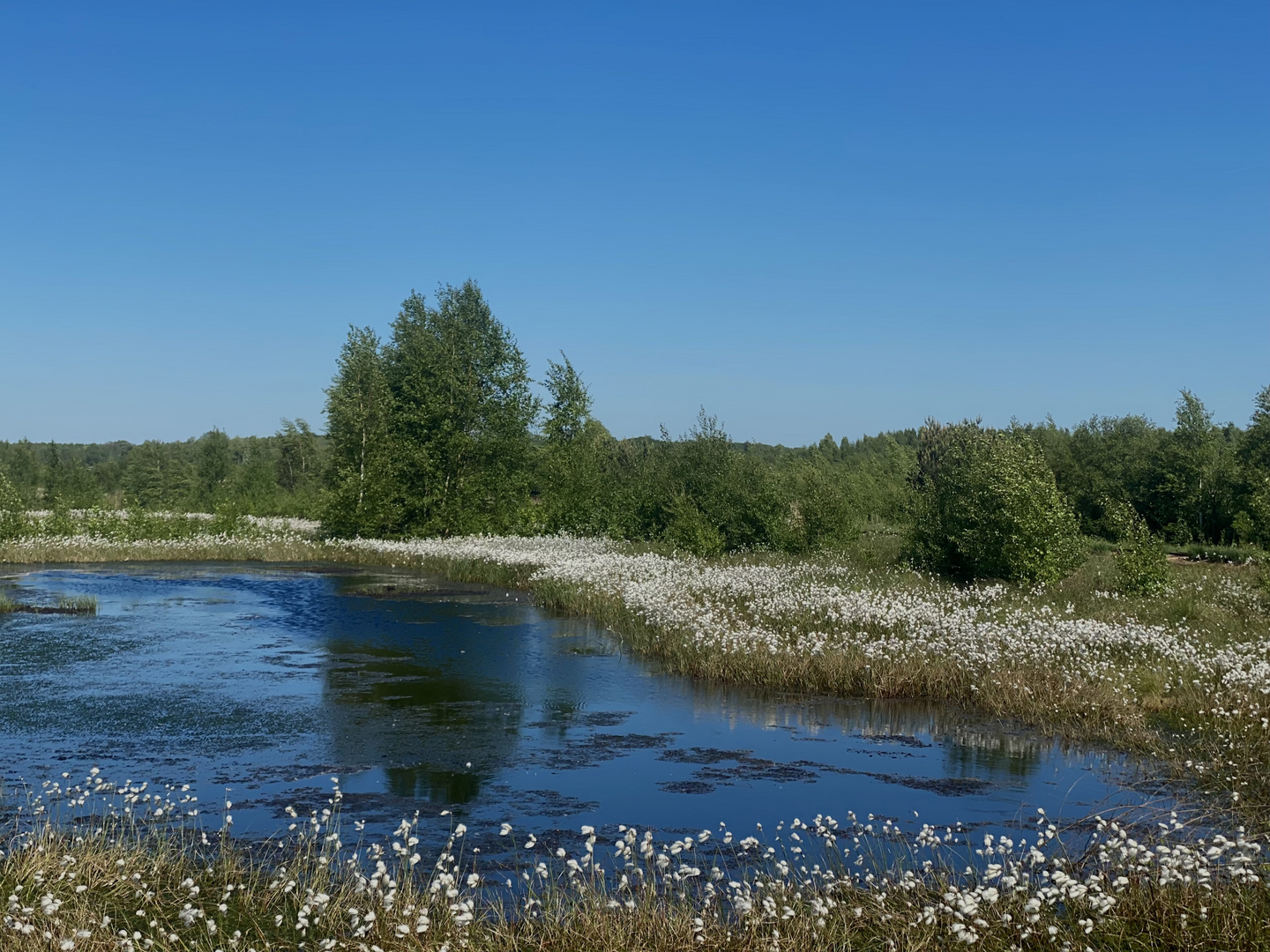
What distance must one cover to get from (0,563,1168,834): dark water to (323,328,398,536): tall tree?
808 inches

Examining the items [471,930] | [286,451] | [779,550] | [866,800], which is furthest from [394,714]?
[286,451]

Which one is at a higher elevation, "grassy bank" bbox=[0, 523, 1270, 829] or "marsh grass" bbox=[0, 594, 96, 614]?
"grassy bank" bbox=[0, 523, 1270, 829]

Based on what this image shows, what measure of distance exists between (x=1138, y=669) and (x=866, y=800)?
6.68 meters

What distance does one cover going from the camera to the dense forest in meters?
27.8

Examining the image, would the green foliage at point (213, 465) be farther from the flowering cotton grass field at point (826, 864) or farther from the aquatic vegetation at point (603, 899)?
the aquatic vegetation at point (603, 899)

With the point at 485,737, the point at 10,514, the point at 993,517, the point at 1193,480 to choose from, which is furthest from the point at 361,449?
the point at 1193,480

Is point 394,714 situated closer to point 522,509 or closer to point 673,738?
point 673,738

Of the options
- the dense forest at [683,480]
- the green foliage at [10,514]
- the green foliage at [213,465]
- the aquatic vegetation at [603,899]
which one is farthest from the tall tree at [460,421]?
the aquatic vegetation at [603,899]

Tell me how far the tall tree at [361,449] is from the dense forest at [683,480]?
0.30ft

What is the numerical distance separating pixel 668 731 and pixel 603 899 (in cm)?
693

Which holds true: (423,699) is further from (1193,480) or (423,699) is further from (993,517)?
(1193,480)

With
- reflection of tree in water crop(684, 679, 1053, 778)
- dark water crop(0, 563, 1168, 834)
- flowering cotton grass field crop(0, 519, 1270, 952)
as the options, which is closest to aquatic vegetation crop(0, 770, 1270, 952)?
flowering cotton grass field crop(0, 519, 1270, 952)

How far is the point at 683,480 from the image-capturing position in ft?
121

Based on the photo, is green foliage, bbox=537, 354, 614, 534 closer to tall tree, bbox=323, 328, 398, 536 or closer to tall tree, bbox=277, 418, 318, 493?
tall tree, bbox=323, 328, 398, 536
